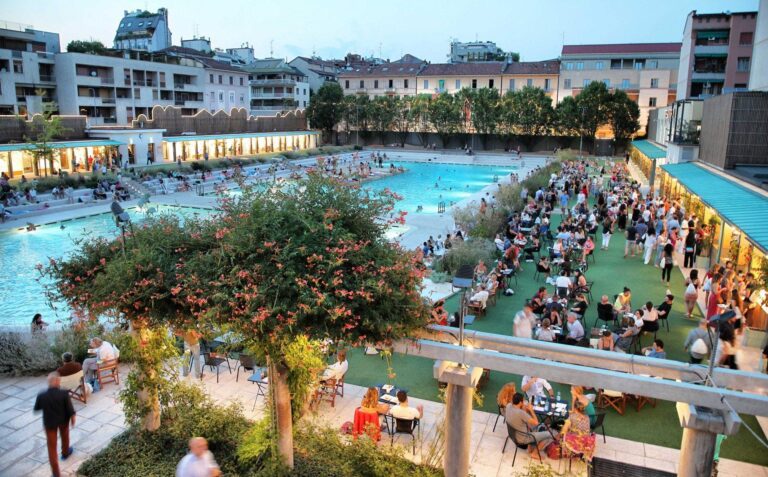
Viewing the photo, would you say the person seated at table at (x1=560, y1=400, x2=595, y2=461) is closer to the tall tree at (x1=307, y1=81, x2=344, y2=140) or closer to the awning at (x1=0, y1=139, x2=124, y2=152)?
the awning at (x1=0, y1=139, x2=124, y2=152)

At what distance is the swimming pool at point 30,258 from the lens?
15055 mm

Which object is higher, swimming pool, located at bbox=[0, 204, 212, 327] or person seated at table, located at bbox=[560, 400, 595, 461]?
person seated at table, located at bbox=[560, 400, 595, 461]

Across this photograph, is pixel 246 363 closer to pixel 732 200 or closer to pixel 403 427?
pixel 403 427

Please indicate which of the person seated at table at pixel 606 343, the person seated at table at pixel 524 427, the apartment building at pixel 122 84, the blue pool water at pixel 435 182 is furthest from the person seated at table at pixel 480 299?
the apartment building at pixel 122 84

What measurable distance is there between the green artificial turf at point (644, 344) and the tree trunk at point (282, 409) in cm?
316

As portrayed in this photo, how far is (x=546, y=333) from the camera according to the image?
9.58 m

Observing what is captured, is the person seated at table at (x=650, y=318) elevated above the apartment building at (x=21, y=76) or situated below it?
below

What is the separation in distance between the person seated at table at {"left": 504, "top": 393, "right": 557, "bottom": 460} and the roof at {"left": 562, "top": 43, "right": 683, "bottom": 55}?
65.6m

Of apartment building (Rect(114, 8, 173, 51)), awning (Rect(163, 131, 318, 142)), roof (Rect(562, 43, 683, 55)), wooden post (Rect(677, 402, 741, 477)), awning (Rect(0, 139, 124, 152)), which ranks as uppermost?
apartment building (Rect(114, 8, 173, 51))

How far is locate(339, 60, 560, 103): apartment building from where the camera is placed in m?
67.8

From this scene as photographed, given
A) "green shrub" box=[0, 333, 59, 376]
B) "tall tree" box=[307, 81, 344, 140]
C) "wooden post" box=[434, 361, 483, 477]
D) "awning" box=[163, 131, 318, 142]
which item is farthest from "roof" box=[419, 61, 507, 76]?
"wooden post" box=[434, 361, 483, 477]

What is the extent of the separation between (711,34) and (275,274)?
56.9 metres

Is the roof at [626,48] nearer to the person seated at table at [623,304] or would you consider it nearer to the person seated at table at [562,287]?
the person seated at table at [562,287]

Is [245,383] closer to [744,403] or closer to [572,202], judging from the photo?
[744,403]
